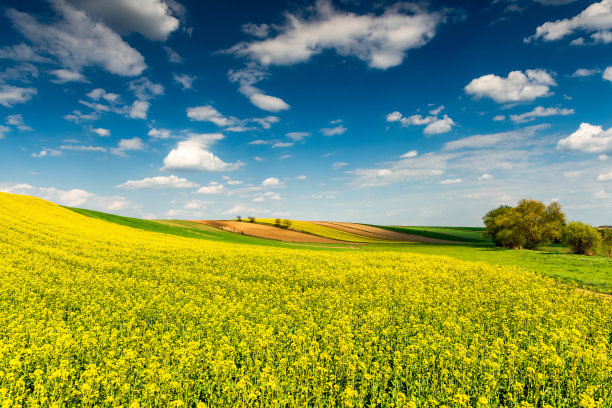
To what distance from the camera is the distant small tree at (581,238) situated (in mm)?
43438

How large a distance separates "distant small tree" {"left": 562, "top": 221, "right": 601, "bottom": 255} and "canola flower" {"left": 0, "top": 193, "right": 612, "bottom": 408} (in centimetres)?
3357

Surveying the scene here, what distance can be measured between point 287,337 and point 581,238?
172ft

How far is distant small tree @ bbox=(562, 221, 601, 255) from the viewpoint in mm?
A: 43438

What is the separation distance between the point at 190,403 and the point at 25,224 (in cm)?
3614

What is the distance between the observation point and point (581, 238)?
4378cm

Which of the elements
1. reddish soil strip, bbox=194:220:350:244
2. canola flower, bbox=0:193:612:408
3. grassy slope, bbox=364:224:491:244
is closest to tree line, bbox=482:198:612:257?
grassy slope, bbox=364:224:491:244

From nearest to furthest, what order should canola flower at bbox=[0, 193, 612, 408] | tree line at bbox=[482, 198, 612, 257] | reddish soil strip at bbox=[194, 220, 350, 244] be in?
canola flower at bbox=[0, 193, 612, 408] < tree line at bbox=[482, 198, 612, 257] < reddish soil strip at bbox=[194, 220, 350, 244]

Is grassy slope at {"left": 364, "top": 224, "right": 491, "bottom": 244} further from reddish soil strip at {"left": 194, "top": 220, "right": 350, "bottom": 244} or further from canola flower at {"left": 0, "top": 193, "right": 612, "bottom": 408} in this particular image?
canola flower at {"left": 0, "top": 193, "right": 612, "bottom": 408}

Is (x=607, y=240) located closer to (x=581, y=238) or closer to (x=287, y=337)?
(x=581, y=238)

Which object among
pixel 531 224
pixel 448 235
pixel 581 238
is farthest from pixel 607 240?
pixel 448 235

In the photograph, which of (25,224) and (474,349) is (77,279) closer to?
(474,349)

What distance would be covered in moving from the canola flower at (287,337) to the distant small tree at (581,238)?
33570 mm

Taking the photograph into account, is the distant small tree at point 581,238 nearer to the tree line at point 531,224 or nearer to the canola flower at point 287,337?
the tree line at point 531,224

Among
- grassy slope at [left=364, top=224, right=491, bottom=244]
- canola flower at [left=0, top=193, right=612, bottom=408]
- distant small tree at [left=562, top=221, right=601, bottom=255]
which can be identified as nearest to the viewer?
canola flower at [left=0, top=193, right=612, bottom=408]
